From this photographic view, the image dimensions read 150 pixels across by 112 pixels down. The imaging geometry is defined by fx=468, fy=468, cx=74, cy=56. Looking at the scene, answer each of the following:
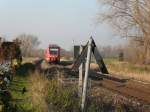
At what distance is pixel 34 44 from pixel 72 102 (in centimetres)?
16257

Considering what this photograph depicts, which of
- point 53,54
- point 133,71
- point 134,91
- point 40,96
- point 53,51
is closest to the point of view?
point 40,96

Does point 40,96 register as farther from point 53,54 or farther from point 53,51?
point 53,51

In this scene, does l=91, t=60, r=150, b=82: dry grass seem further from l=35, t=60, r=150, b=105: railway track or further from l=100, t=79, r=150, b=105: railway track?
l=100, t=79, r=150, b=105: railway track

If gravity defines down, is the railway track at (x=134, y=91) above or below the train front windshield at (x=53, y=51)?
below

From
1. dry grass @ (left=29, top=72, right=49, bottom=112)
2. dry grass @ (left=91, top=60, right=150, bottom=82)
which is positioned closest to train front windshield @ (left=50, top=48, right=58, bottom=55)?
dry grass @ (left=91, top=60, right=150, bottom=82)

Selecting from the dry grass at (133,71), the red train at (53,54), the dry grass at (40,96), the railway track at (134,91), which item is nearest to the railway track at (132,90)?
the railway track at (134,91)

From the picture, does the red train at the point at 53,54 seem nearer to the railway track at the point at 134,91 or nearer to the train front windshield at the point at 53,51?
the train front windshield at the point at 53,51

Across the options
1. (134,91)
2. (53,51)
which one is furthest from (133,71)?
(53,51)

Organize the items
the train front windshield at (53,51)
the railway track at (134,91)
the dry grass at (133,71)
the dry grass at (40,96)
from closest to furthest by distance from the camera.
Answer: the dry grass at (40,96) → the railway track at (134,91) → the dry grass at (133,71) → the train front windshield at (53,51)

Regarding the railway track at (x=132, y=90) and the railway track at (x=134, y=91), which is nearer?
the railway track at (x=134, y=91)

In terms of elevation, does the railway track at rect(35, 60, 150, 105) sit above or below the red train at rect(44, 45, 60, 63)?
below

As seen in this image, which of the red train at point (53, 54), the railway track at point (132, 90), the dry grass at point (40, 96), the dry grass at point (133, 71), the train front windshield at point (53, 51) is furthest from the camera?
the train front windshield at point (53, 51)

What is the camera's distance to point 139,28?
62188 millimetres

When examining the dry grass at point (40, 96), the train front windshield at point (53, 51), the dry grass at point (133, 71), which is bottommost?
the dry grass at point (133, 71)
